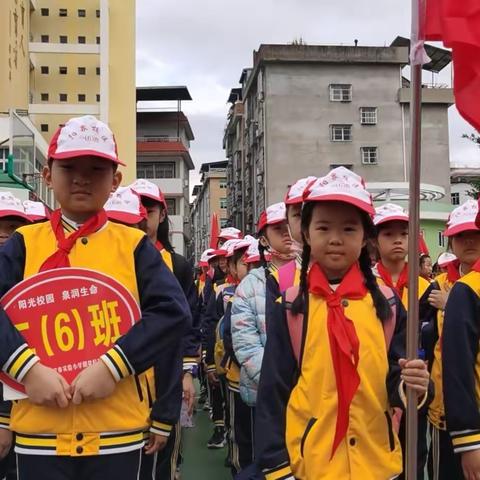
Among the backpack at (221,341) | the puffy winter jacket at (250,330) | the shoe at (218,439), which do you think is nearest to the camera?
the puffy winter jacket at (250,330)

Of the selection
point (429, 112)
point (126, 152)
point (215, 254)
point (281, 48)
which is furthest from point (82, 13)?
point (215, 254)

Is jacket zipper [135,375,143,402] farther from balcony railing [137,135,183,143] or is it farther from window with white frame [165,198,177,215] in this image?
balcony railing [137,135,183,143]

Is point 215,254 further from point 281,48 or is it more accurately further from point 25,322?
point 281,48

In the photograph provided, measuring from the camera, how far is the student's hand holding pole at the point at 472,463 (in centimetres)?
265

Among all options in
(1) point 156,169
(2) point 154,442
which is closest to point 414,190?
(2) point 154,442

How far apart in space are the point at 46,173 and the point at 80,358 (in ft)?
2.61

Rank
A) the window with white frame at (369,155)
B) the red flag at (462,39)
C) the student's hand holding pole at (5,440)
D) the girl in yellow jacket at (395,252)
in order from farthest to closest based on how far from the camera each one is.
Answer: the window with white frame at (369,155) < the girl in yellow jacket at (395,252) < the student's hand holding pole at (5,440) < the red flag at (462,39)

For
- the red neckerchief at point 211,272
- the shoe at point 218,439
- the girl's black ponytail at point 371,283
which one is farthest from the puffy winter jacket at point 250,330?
the red neckerchief at point 211,272

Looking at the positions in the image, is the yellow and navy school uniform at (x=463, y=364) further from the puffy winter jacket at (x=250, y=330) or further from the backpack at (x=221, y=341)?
the backpack at (x=221, y=341)

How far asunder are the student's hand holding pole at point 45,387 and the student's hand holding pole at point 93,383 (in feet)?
0.13

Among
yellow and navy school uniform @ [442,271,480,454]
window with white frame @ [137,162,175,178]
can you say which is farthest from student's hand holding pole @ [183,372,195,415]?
window with white frame @ [137,162,175,178]

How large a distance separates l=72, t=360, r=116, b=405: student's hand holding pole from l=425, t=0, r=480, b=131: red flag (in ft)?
4.89

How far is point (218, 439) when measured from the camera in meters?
7.37

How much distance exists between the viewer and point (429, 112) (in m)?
38.6
